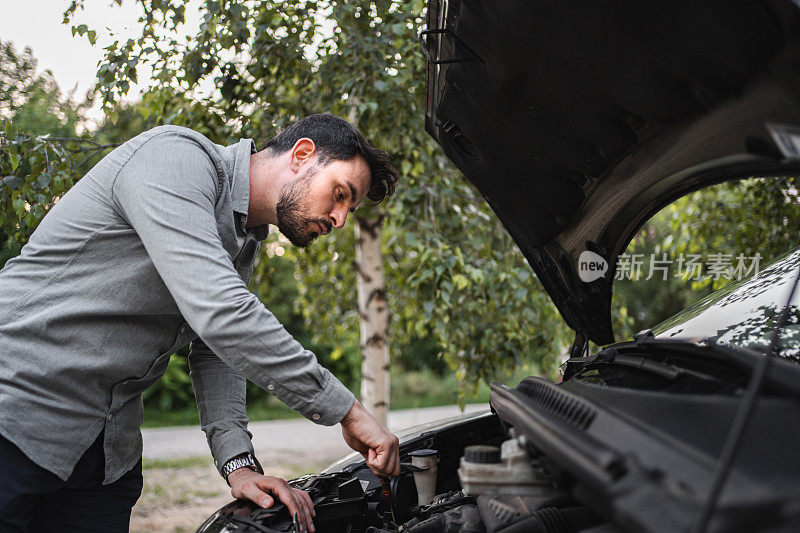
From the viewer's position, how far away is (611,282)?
223cm

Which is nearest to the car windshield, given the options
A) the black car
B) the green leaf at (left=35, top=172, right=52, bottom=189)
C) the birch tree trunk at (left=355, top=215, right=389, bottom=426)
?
the black car

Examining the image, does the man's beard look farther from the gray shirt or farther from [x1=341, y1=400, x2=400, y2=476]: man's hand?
[x1=341, y1=400, x2=400, y2=476]: man's hand

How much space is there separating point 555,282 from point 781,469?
1.51m

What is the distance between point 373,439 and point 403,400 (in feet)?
33.4

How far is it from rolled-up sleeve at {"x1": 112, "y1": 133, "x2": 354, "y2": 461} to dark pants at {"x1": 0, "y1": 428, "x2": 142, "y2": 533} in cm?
56

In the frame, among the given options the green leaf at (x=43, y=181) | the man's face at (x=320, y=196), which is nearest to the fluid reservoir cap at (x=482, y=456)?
the man's face at (x=320, y=196)

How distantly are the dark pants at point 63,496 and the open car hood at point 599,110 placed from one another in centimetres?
144

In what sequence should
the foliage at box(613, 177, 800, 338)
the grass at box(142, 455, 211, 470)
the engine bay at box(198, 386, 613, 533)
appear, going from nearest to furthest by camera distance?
the engine bay at box(198, 386, 613, 533) < the foliage at box(613, 177, 800, 338) < the grass at box(142, 455, 211, 470)

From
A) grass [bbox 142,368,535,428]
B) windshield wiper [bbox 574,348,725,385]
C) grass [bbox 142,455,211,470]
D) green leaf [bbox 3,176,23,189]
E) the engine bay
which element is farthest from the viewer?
grass [bbox 142,368,535,428]

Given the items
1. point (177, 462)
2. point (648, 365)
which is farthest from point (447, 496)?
point (177, 462)

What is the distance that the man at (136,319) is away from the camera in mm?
1390

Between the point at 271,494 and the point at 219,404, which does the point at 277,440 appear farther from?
the point at 271,494

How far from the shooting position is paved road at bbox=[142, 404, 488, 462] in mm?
7129

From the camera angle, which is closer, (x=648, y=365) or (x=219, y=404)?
(x=648, y=365)
